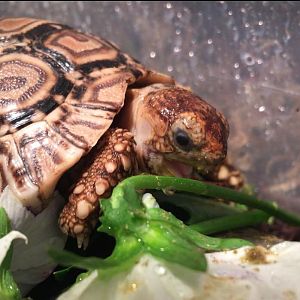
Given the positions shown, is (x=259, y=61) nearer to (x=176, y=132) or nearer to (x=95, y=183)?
(x=176, y=132)

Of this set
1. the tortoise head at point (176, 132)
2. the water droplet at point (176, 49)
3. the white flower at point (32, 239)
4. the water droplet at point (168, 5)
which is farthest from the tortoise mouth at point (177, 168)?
the water droplet at point (168, 5)

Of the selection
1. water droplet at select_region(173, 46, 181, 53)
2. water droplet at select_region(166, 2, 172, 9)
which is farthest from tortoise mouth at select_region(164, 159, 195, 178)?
water droplet at select_region(166, 2, 172, 9)

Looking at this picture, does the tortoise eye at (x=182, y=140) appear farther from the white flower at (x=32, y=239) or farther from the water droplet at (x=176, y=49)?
the water droplet at (x=176, y=49)

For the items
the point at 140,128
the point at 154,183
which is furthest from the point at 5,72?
the point at 154,183

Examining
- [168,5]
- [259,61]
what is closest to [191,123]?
[259,61]

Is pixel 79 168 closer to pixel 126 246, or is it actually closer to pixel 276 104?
pixel 126 246

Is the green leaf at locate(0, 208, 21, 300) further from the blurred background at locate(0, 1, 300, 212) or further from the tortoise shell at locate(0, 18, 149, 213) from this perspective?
the blurred background at locate(0, 1, 300, 212)
